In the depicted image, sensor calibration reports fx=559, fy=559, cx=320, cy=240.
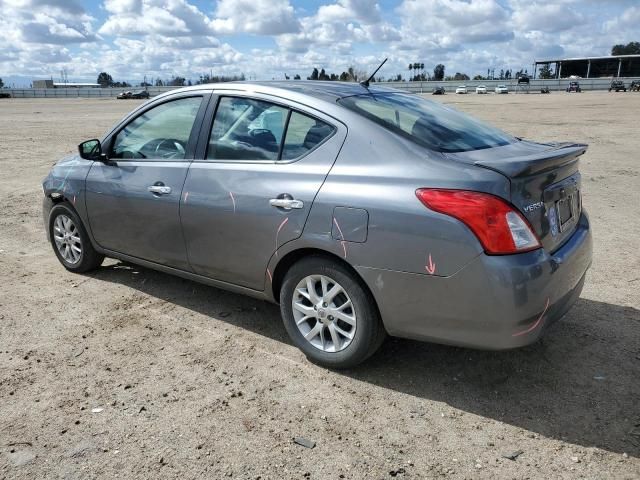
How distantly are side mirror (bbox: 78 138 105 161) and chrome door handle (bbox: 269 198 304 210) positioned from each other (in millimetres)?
2045

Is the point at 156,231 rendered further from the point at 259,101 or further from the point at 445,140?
the point at 445,140

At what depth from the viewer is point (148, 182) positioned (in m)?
4.28

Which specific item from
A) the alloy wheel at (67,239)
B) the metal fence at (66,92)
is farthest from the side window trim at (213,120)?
the metal fence at (66,92)

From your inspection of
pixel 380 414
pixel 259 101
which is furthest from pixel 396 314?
pixel 259 101

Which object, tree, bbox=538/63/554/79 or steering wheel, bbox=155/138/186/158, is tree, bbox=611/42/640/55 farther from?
steering wheel, bbox=155/138/186/158

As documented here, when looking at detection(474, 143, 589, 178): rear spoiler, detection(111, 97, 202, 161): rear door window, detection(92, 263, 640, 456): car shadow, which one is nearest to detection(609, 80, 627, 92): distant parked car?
detection(92, 263, 640, 456): car shadow

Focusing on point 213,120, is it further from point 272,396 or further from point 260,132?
point 272,396

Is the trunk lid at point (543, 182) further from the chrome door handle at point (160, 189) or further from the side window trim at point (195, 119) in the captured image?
Answer: the chrome door handle at point (160, 189)

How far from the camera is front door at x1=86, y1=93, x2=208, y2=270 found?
414 centimetres

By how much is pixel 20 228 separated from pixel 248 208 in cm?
491

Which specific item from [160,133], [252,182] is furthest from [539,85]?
[252,182]

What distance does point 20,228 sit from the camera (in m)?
7.18

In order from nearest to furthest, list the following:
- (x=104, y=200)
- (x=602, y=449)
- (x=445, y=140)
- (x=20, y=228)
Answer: (x=602, y=449) < (x=445, y=140) < (x=104, y=200) < (x=20, y=228)

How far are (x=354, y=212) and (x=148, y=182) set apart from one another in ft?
6.28
